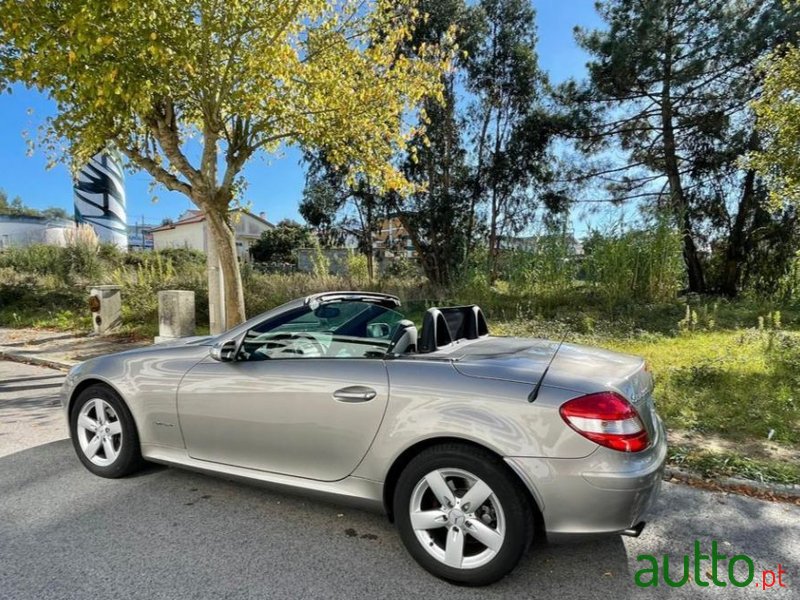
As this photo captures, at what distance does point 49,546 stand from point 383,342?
2305 millimetres

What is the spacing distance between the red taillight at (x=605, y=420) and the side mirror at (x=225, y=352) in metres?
2.09

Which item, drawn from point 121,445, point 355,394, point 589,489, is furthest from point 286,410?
point 589,489

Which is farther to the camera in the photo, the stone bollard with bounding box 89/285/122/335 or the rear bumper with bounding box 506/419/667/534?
the stone bollard with bounding box 89/285/122/335

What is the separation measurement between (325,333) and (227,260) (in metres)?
5.07

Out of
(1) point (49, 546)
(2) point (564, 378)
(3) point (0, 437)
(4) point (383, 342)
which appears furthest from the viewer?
(3) point (0, 437)

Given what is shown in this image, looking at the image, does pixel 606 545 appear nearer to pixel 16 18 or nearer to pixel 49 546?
pixel 49 546

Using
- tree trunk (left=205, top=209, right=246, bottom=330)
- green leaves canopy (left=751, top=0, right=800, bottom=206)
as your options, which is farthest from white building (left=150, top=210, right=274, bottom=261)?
green leaves canopy (left=751, top=0, right=800, bottom=206)

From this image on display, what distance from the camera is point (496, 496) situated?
2.37 m

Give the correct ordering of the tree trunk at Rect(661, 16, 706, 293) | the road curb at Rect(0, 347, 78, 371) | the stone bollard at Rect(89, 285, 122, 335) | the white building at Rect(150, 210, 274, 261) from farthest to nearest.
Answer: the white building at Rect(150, 210, 274, 261)
the tree trunk at Rect(661, 16, 706, 293)
the stone bollard at Rect(89, 285, 122, 335)
the road curb at Rect(0, 347, 78, 371)

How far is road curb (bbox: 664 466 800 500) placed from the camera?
3528 millimetres

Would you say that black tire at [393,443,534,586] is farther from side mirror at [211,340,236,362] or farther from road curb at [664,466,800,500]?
road curb at [664,466,800,500]

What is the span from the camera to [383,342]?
3643 millimetres

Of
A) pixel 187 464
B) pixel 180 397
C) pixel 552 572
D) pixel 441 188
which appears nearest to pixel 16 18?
pixel 180 397

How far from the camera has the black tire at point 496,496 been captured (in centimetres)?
233
